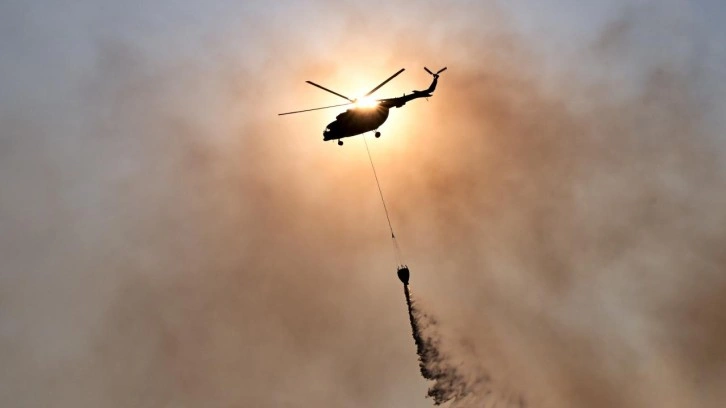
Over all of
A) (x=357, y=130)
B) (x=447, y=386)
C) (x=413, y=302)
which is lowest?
→ (x=447, y=386)

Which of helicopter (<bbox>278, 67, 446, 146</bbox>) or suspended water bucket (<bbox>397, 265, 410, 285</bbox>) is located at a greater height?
helicopter (<bbox>278, 67, 446, 146</bbox>)

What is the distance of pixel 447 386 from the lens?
71.1 metres

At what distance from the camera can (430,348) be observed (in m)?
72.3

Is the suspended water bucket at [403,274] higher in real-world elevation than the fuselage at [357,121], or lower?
lower

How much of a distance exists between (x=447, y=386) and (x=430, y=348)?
485 centimetres

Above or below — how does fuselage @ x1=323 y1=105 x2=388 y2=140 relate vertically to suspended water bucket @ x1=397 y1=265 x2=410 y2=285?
above

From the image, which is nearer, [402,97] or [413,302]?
[402,97]

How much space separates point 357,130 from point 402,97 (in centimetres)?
623

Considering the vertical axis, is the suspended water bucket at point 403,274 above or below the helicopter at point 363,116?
below

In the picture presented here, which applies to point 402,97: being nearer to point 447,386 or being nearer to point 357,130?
point 357,130

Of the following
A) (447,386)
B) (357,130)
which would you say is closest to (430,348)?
(447,386)

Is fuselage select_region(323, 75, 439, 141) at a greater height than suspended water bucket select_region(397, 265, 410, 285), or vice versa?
fuselage select_region(323, 75, 439, 141)

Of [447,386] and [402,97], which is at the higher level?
[402,97]

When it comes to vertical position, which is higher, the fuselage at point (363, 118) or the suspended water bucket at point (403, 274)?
the fuselage at point (363, 118)
